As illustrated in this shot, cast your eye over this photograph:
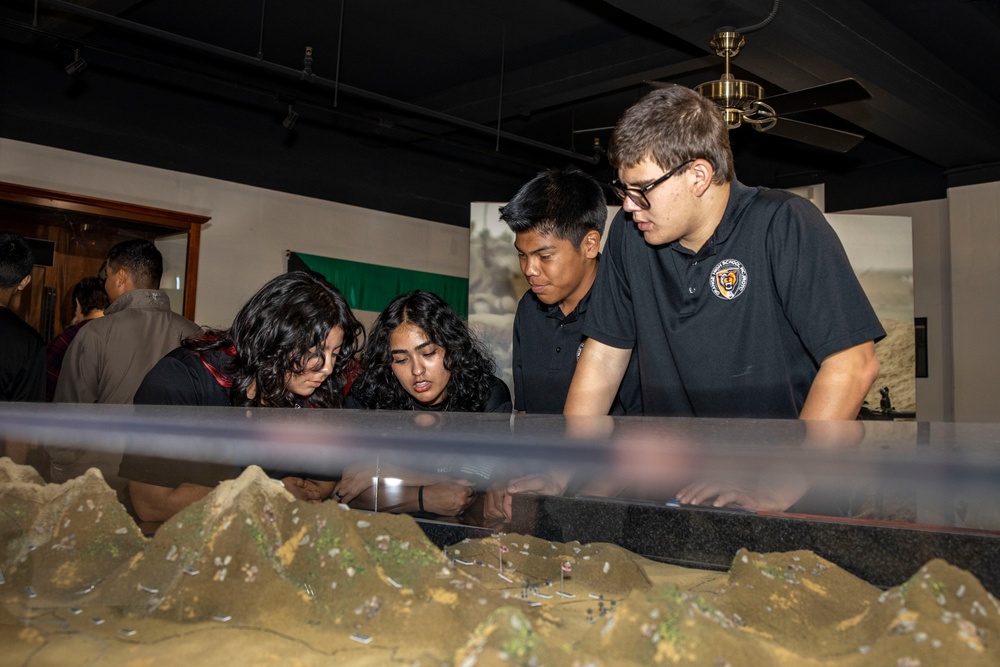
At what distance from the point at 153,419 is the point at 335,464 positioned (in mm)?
323

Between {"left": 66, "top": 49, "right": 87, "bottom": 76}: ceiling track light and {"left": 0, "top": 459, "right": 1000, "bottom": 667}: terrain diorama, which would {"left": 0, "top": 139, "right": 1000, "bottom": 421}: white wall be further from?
{"left": 0, "top": 459, "right": 1000, "bottom": 667}: terrain diorama

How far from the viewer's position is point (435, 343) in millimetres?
2453

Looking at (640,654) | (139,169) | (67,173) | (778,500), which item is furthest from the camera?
(139,169)

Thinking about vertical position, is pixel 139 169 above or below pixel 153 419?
above

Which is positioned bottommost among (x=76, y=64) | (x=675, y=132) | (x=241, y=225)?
(x=675, y=132)

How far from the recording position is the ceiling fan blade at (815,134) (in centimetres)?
431

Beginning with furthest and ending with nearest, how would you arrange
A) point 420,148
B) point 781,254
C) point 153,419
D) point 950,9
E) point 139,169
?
point 420,148
point 139,169
point 950,9
point 781,254
point 153,419

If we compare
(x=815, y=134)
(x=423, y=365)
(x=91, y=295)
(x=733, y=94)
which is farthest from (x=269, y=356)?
(x=815, y=134)

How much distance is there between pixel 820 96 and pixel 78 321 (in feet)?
11.6

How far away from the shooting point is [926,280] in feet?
24.4

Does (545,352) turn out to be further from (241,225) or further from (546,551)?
(241,225)

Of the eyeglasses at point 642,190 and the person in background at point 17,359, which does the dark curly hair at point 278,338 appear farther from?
the person in background at point 17,359

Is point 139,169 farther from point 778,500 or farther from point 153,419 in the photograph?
point 778,500

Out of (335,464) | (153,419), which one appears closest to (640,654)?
(335,464)
